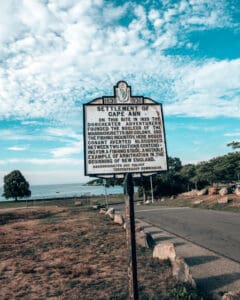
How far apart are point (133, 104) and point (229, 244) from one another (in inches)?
304

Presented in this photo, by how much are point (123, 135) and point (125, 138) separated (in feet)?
0.24

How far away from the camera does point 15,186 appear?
6744 cm

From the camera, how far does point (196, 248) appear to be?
34.5ft

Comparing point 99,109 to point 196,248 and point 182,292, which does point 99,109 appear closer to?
point 182,292

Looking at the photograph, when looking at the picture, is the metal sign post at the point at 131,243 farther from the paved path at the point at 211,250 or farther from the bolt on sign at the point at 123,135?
the paved path at the point at 211,250

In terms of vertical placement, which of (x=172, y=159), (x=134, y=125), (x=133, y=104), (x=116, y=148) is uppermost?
(x=172, y=159)

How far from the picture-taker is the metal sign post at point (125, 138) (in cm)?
571

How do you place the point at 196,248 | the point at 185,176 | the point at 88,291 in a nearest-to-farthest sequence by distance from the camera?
1. the point at 88,291
2. the point at 196,248
3. the point at 185,176

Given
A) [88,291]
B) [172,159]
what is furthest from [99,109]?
[172,159]

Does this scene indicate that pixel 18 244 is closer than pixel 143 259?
No

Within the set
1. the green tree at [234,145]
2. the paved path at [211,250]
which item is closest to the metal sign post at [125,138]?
the paved path at [211,250]

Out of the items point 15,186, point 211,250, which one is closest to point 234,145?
point 211,250

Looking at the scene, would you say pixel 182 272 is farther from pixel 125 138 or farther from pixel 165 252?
pixel 125 138

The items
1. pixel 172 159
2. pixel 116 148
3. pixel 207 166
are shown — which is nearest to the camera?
pixel 116 148
